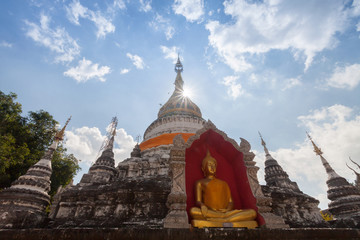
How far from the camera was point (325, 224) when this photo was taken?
6996mm

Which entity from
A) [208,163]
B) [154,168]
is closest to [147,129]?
[154,168]

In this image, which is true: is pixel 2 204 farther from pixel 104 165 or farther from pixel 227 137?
pixel 227 137

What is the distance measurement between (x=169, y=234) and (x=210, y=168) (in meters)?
2.47

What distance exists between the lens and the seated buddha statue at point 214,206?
3.89 metres

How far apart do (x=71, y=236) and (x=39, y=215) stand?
20.1 ft

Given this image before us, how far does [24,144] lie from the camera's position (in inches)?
592

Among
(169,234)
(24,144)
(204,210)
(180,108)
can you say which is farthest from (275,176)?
(24,144)

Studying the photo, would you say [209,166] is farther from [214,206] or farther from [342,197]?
[342,197]

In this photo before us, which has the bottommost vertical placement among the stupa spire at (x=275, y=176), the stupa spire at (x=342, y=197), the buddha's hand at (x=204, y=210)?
the buddha's hand at (x=204, y=210)

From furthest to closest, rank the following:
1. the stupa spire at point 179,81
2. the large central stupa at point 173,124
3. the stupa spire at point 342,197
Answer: the stupa spire at point 179,81, the large central stupa at point 173,124, the stupa spire at point 342,197

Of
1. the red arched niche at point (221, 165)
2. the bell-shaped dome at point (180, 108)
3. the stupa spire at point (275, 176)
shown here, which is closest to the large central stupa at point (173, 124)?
the bell-shaped dome at point (180, 108)

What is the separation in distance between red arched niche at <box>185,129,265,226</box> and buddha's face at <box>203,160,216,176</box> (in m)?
0.25

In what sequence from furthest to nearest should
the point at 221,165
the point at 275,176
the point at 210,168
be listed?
the point at 275,176 < the point at 221,165 < the point at 210,168

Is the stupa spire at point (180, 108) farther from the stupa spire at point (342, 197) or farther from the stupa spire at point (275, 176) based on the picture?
the stupa spire at point (342, 197)
